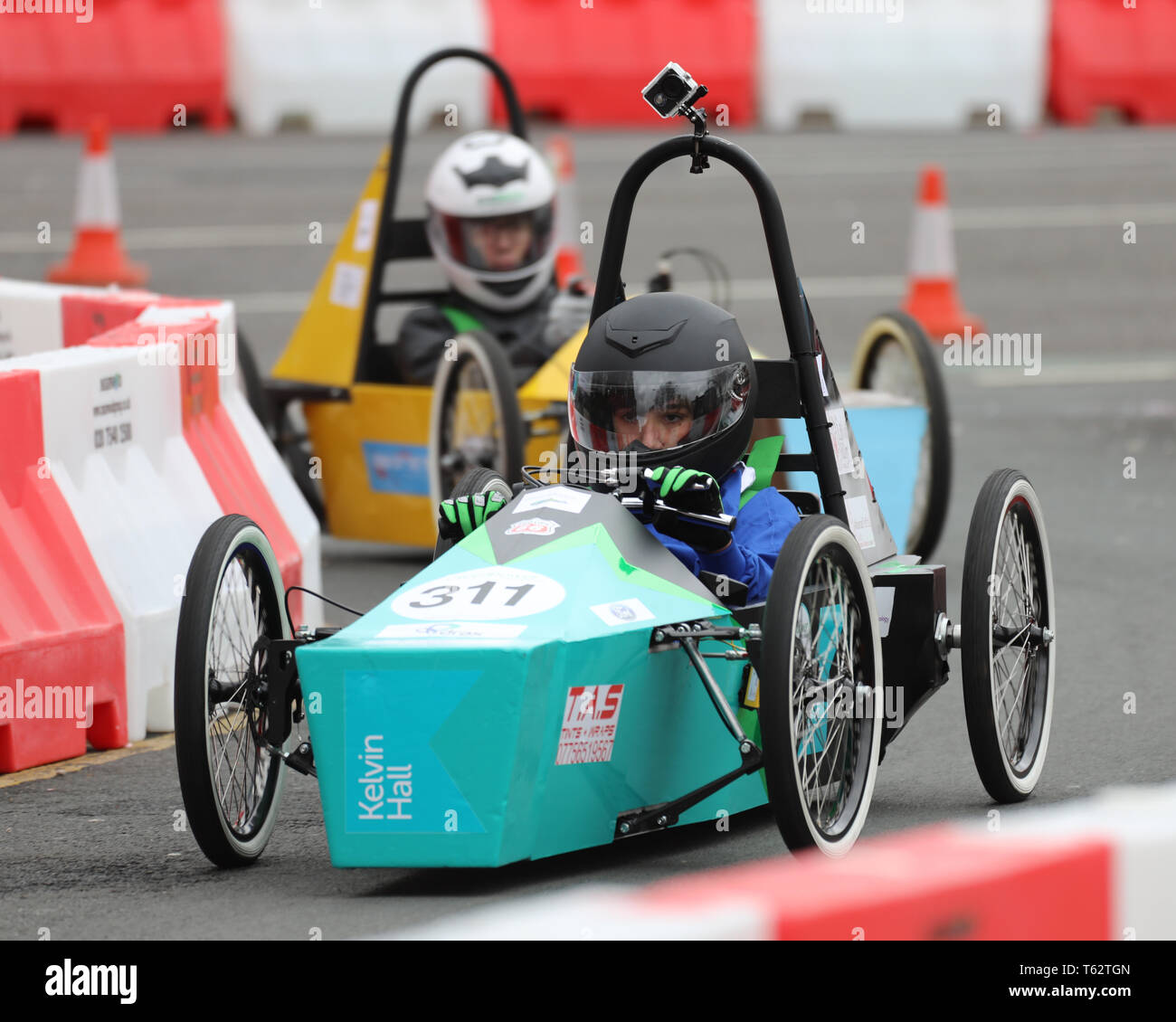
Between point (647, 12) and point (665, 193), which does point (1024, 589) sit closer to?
point (665, 193)

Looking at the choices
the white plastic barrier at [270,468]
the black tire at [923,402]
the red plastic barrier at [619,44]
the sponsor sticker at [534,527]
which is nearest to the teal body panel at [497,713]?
the sponsor sticker at [534,527]

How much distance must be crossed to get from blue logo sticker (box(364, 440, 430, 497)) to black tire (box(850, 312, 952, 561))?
194 centimetres

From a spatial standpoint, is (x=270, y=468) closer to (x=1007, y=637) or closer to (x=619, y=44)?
(x=1007, y=637)

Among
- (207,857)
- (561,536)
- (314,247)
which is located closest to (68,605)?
(207,857)

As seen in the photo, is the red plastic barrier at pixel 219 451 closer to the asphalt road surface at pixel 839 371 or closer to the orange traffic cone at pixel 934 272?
the asphalt road surface at pixel 839 371

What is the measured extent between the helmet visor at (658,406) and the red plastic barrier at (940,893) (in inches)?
95.5

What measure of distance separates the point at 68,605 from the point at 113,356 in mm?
929

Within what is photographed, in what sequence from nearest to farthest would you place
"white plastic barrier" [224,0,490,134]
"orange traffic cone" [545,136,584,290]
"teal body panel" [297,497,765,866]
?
1. "teal body panel" [297,497,765,866]
2. "orange traffic cone" [545,136,584,290]
3. "white plastic barrier" [224,0,490,134]

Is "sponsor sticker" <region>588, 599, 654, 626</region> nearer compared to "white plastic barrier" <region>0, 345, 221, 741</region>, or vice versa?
"sponsor sticker" <region>588, 599, 654, 626</region>

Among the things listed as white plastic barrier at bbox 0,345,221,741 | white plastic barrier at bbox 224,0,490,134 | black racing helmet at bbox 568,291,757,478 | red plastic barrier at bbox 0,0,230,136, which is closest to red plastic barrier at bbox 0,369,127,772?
white plastic barrier at bbox 0,345,221,741

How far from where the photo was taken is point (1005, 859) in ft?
10.5

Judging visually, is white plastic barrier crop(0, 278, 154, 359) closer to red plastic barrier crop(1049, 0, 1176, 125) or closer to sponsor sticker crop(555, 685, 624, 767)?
sponsor sticker crop(555, 685, 624, 767)

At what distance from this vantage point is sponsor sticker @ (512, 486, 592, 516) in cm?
536

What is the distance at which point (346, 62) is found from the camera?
2227 centimetres
